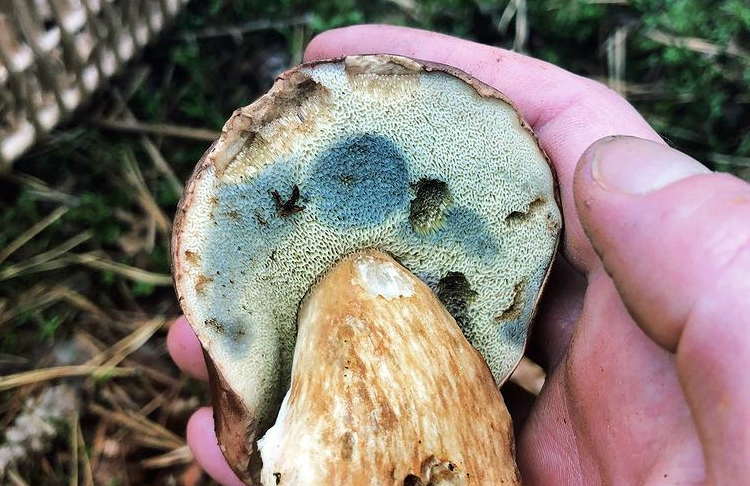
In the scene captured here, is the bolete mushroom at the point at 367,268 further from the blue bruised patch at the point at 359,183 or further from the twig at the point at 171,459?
the twig at the point at 171,459

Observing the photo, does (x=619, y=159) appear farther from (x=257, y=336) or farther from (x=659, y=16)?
(x=659, y=16)

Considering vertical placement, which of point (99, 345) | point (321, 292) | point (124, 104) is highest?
point (321, 292)

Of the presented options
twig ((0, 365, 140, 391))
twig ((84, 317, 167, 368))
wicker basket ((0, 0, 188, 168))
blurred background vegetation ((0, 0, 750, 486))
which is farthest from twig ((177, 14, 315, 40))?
twig ((0, 365, 140, 391))

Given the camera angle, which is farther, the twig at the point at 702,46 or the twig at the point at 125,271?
the twig at the point at 702,46

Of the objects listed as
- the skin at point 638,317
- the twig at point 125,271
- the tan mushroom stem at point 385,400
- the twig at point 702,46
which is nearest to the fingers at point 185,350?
the twig at point 125,271

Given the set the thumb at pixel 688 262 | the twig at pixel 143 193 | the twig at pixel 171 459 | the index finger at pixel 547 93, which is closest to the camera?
the thumb at pixel 688 262

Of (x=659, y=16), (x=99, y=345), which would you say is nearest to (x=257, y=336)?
(x=99, y=345)

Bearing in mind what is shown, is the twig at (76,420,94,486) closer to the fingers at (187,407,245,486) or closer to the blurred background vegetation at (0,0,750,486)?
the blurred background vegetation at (0,0,750,486)
